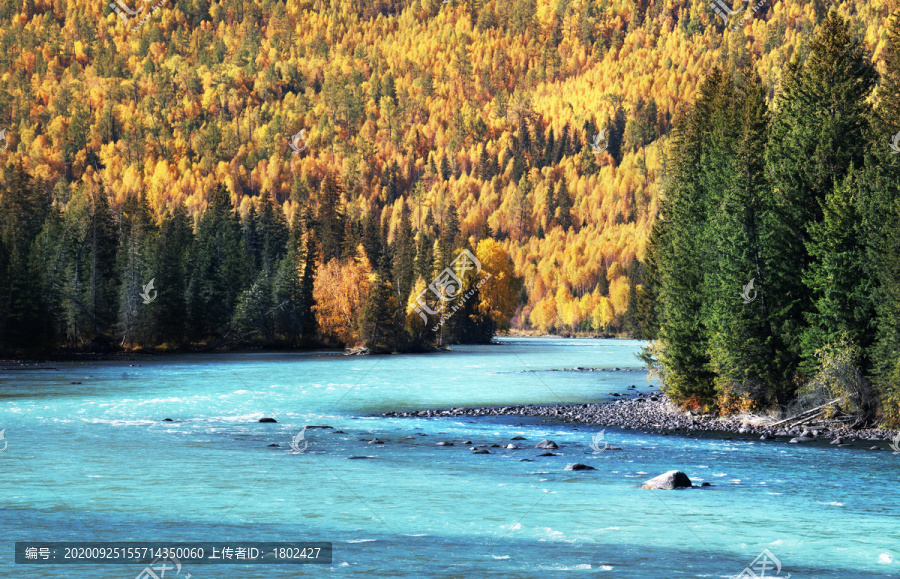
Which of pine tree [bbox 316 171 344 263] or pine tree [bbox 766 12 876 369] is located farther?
pine tree [bbox 316 171 344 263]

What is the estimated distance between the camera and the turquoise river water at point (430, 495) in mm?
18250

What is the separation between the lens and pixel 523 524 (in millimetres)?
21406

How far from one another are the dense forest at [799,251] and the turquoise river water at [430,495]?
500cm

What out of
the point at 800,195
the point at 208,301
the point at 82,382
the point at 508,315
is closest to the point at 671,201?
the point at 800,195

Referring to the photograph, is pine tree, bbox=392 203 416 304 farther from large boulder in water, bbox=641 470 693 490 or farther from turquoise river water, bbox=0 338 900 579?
large boulder in water, bbox=641 470 693 490

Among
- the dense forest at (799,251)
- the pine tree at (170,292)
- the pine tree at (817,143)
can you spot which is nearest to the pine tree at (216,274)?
the pine tree at (170,292)

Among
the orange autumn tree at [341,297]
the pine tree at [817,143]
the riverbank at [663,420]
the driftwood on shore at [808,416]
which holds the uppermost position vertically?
the pine tree at [817,143]

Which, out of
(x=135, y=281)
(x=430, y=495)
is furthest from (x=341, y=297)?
(x=430, y=495)

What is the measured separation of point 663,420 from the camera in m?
42.8

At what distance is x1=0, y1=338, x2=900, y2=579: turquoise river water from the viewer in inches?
719

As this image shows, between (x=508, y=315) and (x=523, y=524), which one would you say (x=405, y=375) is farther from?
(x=508, y=315)

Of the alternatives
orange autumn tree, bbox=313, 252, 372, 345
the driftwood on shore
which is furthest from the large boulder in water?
orange autumn tree, bbox=313, 252, 372, 345

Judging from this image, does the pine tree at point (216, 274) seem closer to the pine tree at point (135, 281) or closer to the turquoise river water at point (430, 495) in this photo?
the pine tree at point (135, 281)

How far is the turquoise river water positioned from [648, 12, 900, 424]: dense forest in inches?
197
